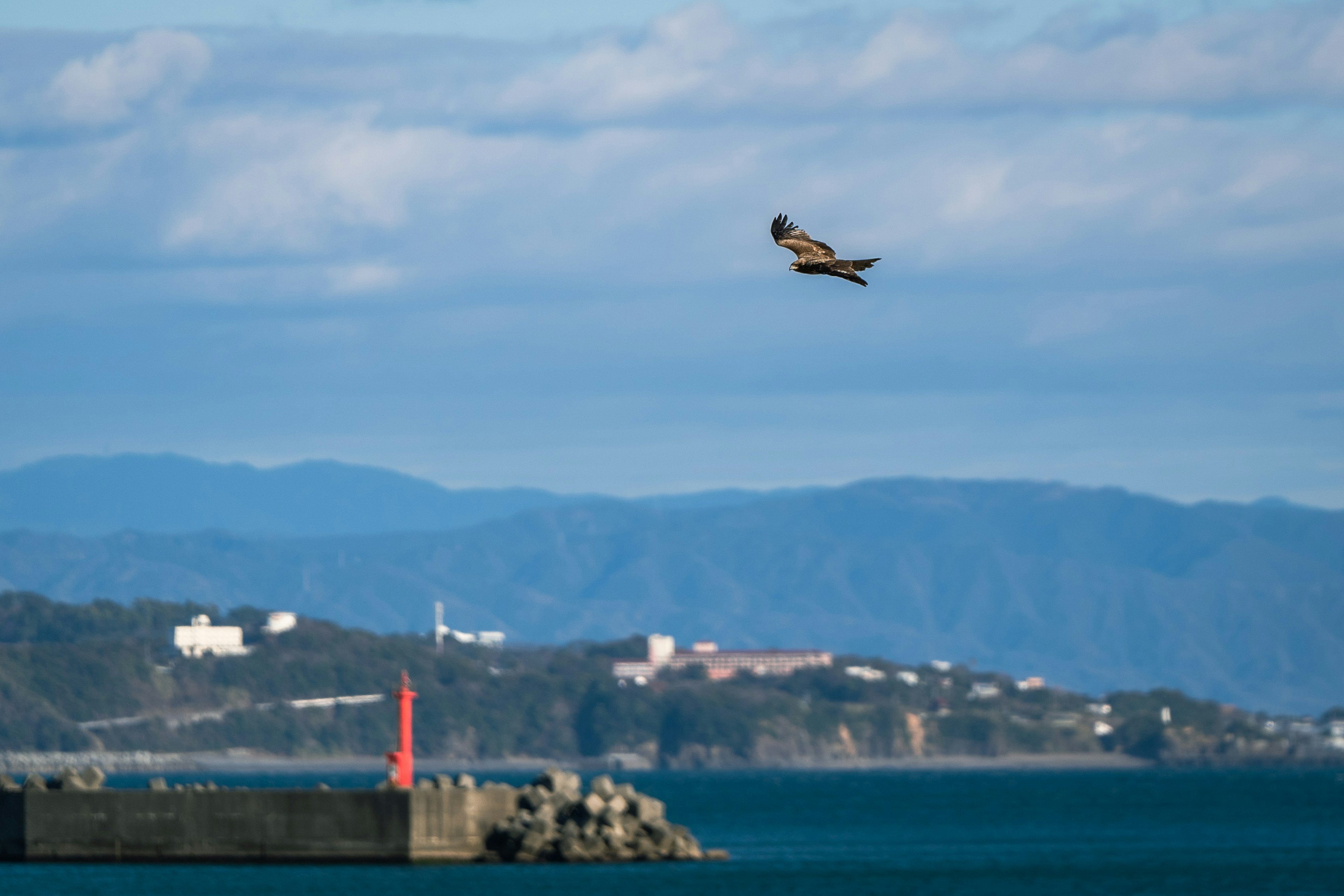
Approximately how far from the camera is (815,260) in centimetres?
2541

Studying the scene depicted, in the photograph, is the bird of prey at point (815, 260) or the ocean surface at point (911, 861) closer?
the bird of prey at point (815, 260)

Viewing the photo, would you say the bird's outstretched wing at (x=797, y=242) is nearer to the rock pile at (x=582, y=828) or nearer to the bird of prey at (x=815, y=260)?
the bird of prey at (x=815, y=260)

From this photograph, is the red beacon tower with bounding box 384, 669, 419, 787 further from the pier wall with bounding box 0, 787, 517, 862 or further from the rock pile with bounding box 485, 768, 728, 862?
the rock pile with bounding box 485, 768, 728, 862

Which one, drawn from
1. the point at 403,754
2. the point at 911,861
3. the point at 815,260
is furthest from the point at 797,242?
the point at 911,861

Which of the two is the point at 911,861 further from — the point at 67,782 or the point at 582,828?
the point at 67,782

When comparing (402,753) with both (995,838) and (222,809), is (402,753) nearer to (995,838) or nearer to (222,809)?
(222,809)

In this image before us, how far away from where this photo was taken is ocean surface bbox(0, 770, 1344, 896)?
55.1m

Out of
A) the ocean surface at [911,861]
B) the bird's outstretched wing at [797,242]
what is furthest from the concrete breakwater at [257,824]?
the bird's outstretched wing at [797,242]

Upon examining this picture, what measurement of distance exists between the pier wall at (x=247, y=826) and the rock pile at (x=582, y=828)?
1556mm

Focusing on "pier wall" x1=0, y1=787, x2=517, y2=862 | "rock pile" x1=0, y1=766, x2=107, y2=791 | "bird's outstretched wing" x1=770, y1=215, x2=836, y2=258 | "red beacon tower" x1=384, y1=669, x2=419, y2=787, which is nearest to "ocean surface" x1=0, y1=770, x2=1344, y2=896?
"pier wall" x1=0, y1=787, x2=517, y2=862

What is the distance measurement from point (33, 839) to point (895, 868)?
30785 mm

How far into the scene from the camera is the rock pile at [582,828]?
186 feet

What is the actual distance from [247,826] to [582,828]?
29.9ft

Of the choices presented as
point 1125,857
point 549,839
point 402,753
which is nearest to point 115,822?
point 402,753
